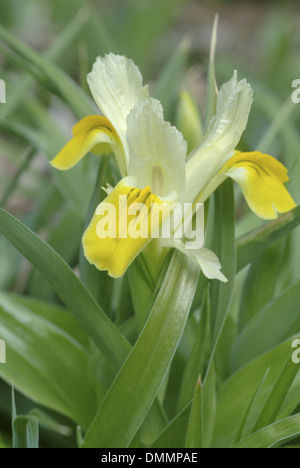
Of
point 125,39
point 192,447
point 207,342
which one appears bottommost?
point 192,447

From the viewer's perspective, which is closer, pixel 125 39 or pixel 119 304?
pixel 119 304

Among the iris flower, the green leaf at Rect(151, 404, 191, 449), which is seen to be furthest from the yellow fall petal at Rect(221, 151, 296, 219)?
the green leaf at Rect(151, 404, 191, 449)

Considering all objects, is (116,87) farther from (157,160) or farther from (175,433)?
(175,433)

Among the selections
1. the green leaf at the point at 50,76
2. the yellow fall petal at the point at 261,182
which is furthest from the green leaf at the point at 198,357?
the green leaf at the point at 50,76

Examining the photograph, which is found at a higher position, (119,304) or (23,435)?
(119,304)
